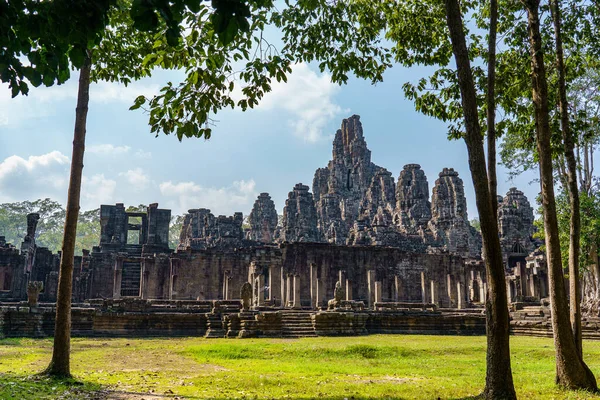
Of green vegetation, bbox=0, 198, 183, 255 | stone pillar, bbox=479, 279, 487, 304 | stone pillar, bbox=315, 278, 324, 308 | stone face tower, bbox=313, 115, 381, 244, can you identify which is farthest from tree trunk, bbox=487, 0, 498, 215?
A: green vegetation, bbox=0, 198, 183, 255

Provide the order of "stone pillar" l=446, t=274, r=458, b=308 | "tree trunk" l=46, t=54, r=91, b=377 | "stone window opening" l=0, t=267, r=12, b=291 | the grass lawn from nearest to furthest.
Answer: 1. the grass lawn
2. "tree trunk" l=46, t=54, r=91, b=377
3. "stone pillar" l=446, t=274, r=458, b=308
4. "stone window opening" l=0, t=267, r=12, b=291

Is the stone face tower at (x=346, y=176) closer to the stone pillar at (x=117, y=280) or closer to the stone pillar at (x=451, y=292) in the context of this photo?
the stone pillar at (x=451, y=292)

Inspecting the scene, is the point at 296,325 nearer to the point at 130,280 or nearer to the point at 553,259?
the point at 553,259

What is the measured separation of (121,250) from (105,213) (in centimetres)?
413

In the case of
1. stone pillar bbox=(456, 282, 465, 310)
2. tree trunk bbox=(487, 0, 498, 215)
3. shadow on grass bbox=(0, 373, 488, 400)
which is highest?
tree trunk bbox=(487, 0, 498, 215)

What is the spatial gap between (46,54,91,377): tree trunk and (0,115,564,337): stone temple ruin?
1264cm

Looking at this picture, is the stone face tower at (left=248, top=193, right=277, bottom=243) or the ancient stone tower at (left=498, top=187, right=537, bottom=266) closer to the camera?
the ancient stone tower at (left=498, top=187, right=537, bottom=266)

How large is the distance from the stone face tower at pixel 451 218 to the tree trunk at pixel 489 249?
44981 mm

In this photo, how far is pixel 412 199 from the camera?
2302 inches

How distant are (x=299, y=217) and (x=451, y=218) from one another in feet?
49.7

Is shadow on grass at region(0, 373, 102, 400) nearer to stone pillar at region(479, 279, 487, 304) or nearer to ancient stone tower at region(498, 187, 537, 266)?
stone pillar at region(479, 279, 487, 304)

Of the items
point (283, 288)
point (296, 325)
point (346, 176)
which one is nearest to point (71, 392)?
point (296, 325)

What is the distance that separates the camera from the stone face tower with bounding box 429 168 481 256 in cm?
5222

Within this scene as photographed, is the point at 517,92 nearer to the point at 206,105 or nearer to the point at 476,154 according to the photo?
the point at 476,154
